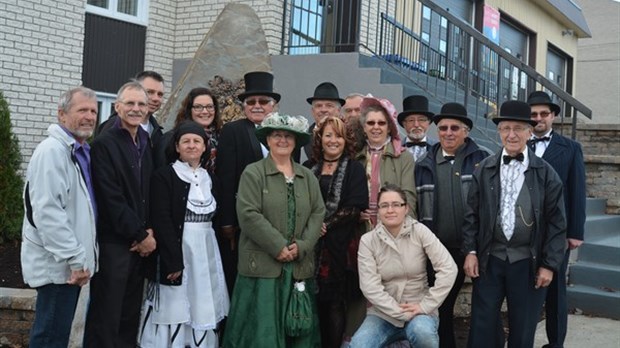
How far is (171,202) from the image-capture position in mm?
4137

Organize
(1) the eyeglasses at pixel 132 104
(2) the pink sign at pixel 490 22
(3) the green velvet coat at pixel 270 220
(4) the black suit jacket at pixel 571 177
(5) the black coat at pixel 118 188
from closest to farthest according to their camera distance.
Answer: (5) the black coat at pixel 118 188 < (1) the eyeglasses at pixel 132 104 < (3) the green velvet coat at pixel 270 220 < (4) the black suit jacket at pixel 571 177 < (2) the pink sign at pixel 490 22

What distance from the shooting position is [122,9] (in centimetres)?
945

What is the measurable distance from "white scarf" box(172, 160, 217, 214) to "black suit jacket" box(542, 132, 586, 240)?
2355 mm

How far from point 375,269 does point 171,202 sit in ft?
4.39

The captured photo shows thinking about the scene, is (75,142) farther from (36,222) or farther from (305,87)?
(305,87)

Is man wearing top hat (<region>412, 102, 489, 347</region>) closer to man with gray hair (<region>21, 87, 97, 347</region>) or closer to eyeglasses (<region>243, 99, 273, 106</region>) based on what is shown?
eyeglasses (<region>243, 99, 273, 106</region>)

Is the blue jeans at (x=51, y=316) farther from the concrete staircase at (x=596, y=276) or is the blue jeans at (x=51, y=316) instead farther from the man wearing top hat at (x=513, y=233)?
the concrete staircase at (x=596, y=276)

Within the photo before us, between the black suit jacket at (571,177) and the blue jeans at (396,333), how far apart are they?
1218mm

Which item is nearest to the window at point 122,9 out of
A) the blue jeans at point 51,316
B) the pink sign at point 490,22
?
the blue jeans at point 51,316

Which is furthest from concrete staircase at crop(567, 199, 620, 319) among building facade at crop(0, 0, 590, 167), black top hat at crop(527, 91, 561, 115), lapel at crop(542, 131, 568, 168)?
building facade at crop(0, 0, 590, 167)

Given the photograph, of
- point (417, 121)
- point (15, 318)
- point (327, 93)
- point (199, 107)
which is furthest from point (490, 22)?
point (15, 318)

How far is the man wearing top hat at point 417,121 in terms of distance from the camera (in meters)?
4.88

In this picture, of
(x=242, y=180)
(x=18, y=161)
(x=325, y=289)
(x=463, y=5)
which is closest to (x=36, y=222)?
(x=242, y=180)

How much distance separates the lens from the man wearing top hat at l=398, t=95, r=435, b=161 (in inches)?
192
